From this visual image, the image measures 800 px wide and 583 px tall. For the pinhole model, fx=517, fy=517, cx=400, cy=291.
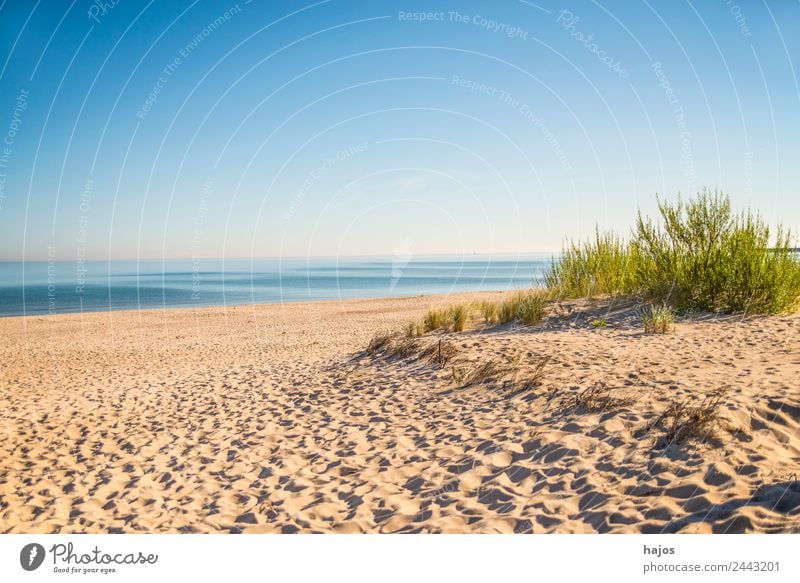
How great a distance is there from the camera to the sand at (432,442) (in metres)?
4.25

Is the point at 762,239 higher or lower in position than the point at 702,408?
higher

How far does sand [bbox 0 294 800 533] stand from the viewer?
13.9ft

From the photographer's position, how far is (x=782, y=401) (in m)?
5.45

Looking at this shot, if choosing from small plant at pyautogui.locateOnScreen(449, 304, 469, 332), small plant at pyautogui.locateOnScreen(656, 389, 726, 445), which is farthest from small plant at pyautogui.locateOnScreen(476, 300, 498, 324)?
small plant at pyautogui.locateOnScreen(656, 389, 726, 445)

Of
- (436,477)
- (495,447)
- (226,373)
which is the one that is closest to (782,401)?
(495,447)

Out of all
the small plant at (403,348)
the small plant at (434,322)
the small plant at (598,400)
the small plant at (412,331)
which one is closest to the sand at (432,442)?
the small plant at (598,400)

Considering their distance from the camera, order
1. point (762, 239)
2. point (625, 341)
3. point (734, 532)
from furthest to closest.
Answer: point (762, 239)
point (625, 341)
point (734, 532)

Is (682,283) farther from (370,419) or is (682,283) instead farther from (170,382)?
(170,382)

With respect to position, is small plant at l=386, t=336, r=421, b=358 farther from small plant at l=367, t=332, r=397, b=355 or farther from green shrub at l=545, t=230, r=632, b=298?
green shrub at l=545, t=230, r=632, b=298

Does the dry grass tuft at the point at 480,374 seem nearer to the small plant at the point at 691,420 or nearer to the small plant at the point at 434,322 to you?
the small plant at the point at 691,420

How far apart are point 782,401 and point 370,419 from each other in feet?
15.9

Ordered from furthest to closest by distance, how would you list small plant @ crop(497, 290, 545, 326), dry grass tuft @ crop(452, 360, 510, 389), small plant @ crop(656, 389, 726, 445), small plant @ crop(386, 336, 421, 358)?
small plant @ crop(497, 290, 545, 326) → small plant @ crop(386, 336, 421, 358) → dry grass tuft @ crop(452, 360, 510, 389) → small plant @ crop(656, 389, 726, 445)

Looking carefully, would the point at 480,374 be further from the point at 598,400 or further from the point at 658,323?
the point at 658,323

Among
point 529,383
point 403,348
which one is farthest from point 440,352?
point 529,383
